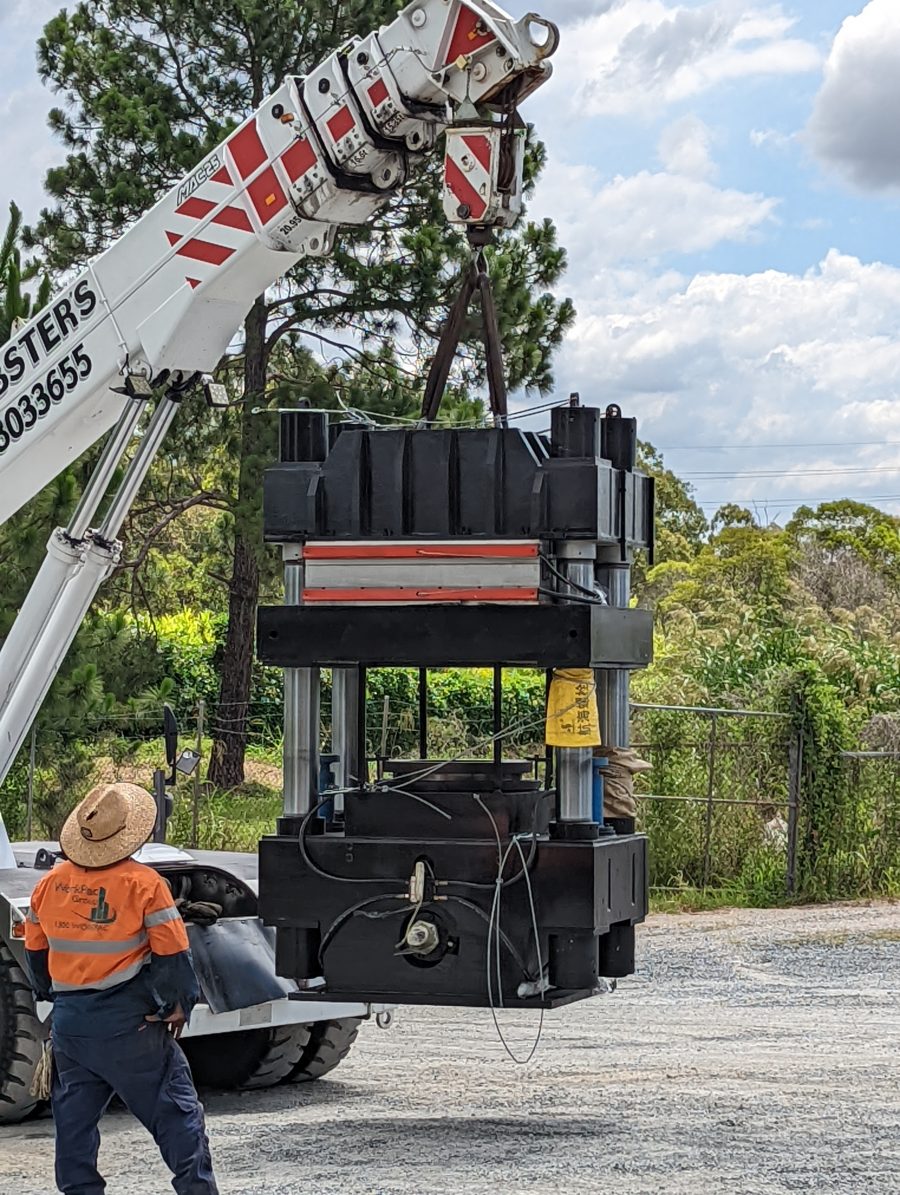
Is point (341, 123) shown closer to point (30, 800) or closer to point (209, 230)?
point (209, 230)

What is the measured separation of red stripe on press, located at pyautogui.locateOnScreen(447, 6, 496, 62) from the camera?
30.2 ft

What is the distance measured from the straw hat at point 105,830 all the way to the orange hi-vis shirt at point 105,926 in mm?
51

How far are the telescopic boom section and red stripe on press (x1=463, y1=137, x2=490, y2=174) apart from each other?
83cm

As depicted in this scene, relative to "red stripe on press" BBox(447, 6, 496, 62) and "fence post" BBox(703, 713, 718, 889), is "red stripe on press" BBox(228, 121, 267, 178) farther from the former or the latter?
"fence post" BBox(703, 713, 718, 889)

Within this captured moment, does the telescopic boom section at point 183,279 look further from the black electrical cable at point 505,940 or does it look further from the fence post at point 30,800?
the fence post at point 30,800

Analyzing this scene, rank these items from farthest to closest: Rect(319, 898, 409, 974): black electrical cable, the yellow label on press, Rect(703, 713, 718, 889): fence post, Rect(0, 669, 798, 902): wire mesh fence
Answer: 1. Rect(703, 713, 718, 889): fence post
2. Rect(0, 669, 798, 902): wire mesh fence
3. Rect(319, 898, 409, 974): black electrical cable
4. the yellow label on press

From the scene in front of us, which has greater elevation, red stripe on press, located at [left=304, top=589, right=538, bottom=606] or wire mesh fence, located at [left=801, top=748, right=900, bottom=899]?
red stripe on press, located at [left=304, top=589, right=538, bottom=606]

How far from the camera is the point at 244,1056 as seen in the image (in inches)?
A: 390

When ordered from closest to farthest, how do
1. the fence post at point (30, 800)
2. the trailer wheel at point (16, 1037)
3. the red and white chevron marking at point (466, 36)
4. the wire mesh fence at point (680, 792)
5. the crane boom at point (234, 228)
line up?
the trailer wheel at point (16, 1037)
the red and white chevron marking at point (466, 36)
the crane boom at point (234, 228)
the fence post at point (30, 800)
the wire mesh fence at point (680, 792)

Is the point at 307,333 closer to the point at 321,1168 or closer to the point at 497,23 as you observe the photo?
the point at 497,23

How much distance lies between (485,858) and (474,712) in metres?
20.4

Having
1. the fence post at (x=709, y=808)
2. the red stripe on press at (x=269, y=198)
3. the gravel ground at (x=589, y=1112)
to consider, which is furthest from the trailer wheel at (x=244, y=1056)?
the fence post at (x=709, y=808)

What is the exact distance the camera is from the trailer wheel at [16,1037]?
8.76m

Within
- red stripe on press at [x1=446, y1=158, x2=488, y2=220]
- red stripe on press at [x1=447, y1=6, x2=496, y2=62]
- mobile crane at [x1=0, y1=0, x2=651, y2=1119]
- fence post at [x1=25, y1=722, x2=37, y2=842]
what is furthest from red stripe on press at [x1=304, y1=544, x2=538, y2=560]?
fence post at [x1=25, y1=722, x2=37, y2=842]
